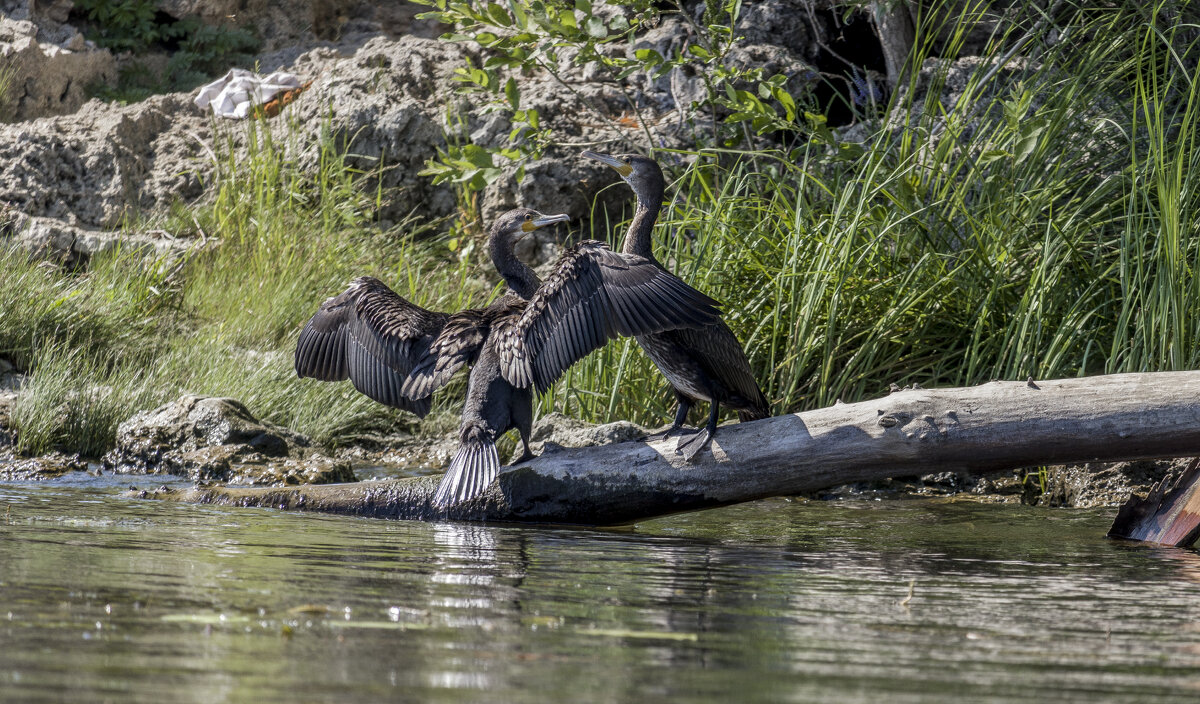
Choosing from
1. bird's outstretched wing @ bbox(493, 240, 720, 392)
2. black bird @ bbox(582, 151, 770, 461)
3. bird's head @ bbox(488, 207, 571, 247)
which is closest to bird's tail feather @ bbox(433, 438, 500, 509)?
bird's outstretched wing @ bbox(493, 240, 720, 392)

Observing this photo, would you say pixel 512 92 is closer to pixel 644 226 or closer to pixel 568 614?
pixel 644 226

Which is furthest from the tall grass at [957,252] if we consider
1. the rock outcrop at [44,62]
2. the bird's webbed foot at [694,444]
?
the rock outcrop at [44,62]

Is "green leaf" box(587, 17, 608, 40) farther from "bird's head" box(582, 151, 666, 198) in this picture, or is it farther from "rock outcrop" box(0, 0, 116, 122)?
"rock outcrop" box(0, 0, 116, 122)

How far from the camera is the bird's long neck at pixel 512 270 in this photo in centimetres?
551

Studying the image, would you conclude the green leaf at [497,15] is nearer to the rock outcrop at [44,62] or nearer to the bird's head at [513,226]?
the bird's head at [513,226]

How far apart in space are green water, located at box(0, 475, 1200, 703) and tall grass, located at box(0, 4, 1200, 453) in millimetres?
1478

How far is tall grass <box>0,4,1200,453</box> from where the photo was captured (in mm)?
5688

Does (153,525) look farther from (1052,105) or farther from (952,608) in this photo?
(1052,105)

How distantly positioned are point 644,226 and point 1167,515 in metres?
2.39

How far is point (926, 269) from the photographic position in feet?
19.9

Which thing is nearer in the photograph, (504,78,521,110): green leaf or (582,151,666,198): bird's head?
(582,151,666,198): bird's head

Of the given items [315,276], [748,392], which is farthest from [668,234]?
[315,276]

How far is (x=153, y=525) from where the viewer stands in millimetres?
4289

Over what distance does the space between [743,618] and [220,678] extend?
3.94 feet
